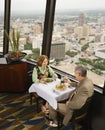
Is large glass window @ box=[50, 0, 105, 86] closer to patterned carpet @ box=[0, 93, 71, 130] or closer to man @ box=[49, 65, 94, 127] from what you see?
man @ box=[49, 65, 94, 127]

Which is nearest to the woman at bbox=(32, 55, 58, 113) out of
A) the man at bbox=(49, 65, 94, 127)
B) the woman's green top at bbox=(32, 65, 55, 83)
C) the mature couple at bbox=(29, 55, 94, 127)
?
the woman's green top at bbox=(32, 65, 55, 83)

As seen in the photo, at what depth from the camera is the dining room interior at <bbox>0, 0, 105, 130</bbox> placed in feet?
13.2

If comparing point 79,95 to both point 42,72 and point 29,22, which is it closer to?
point 42,72

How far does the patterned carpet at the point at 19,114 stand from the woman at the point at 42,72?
0.27 meters

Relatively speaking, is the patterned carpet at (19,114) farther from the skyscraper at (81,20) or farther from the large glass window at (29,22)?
the skyscraper at (81,20)

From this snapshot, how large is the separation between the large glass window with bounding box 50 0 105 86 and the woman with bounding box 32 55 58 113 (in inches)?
17.5

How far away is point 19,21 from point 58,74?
5.77 feet

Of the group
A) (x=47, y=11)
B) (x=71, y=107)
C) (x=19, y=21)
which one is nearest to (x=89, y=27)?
(x=47, y=11)

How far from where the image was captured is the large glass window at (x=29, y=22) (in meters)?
5.12

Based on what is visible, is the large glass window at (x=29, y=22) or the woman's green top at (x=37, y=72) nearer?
the woman's green top at (x=37, y=72)

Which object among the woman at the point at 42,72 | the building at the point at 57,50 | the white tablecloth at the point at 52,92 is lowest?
the white tablecloth at the point at 52,92

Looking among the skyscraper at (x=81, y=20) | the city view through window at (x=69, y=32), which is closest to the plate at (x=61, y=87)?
the city view through window at (x=69, y=32)

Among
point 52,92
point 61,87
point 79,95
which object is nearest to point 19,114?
point 52,92

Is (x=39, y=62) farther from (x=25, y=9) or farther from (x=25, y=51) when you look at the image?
(x=25, y=9)
